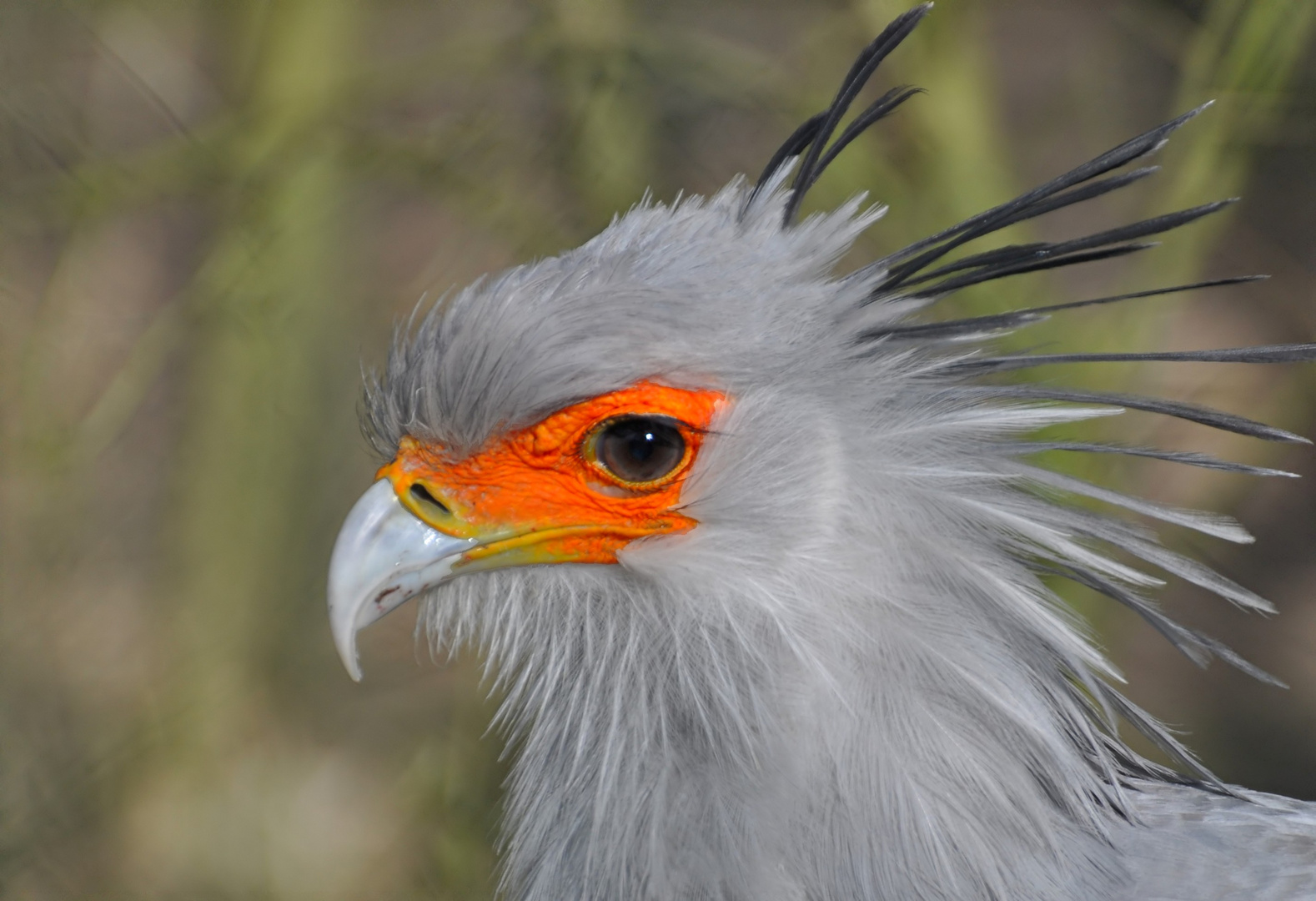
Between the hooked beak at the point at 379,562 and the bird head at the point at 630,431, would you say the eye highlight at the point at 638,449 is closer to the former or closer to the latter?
the bird head at the point at 630,431

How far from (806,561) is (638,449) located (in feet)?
0.94

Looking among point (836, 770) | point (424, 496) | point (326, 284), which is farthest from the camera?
point (326, 284)

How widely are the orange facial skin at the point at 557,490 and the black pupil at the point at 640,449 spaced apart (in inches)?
0.4

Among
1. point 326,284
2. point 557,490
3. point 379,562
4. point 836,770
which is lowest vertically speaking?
point 836,770

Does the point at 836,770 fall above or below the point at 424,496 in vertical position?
below

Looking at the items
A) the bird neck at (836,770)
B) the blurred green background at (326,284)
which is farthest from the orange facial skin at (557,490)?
the blurred green background at (326,284)

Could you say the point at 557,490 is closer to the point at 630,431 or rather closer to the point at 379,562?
the point at 630,431

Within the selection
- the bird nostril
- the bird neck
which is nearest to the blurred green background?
the bird nostril

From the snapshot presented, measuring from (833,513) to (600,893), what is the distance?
0.64m

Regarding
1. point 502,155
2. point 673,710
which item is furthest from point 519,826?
point 502,155

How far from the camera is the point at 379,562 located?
1.54 metres

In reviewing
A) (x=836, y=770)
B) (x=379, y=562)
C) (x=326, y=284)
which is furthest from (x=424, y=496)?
(x=326, y=284)

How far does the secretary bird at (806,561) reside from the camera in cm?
146

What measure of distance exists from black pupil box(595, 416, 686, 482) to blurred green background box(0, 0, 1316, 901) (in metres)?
1.58
